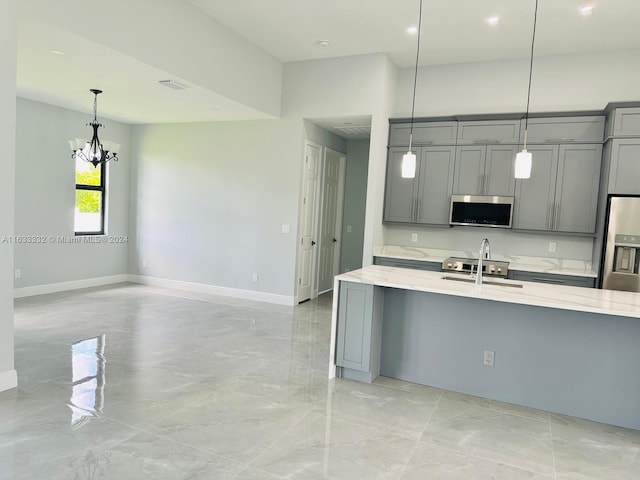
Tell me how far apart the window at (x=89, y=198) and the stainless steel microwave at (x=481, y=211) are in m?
5.31

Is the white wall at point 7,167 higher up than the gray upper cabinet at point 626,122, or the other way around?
the gray upper cabinet at point 626,122

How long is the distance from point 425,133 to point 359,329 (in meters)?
3.16

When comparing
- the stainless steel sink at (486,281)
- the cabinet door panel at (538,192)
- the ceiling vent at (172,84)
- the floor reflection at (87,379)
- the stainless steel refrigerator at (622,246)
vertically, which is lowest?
the floor reflection at (87,379)

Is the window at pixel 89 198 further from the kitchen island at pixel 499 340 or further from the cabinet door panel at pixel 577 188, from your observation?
the cabinet door panel at pixel 577 188

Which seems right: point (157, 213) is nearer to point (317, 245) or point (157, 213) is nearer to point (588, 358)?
point (317, 245)

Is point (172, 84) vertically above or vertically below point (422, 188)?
above

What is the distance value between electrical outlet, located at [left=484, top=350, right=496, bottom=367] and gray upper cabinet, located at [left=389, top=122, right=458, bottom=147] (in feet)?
9.91

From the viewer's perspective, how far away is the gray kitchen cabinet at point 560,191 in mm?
4941

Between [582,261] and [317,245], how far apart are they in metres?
3.56

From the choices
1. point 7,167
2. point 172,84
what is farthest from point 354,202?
point 7,167

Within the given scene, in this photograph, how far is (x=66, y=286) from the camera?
661 cm

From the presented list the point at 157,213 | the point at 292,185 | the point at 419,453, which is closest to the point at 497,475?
the point at 419,453

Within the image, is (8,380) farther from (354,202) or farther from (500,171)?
(354,202)

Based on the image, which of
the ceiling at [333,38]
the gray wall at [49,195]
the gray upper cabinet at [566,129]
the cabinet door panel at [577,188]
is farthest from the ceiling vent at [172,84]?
the cabinet door panel at [577,188]
